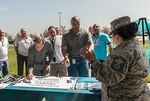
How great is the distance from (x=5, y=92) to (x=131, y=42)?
1.96 metres

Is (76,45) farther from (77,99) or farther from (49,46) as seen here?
(77,99)

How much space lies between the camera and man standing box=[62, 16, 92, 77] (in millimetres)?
4871

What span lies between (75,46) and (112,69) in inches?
105

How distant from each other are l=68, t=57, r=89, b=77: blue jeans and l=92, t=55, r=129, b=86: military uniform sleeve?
2567mm

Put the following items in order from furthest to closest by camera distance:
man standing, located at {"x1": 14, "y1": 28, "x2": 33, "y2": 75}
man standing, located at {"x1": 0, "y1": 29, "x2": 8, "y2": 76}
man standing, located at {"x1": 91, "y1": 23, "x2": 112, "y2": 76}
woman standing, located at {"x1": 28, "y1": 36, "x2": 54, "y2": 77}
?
man standing, located at {"x1": 14, "y1": 28, "x2": 33, "y2": 75} → man standing, located at {"x1": 0, "y1": 29, "x2": 8, "y2": 76} → man standing, located at {"x1": 91, "y1": 23, "x2": 112, "y2": 76} → woman standing, located at {"x1": 28, "y1": 36, "x2": 54, "y2": 77}

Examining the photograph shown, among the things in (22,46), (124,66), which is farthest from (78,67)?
(124,66)

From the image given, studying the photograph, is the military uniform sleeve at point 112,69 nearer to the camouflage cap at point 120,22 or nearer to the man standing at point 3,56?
the camouflage cap at point 120,22

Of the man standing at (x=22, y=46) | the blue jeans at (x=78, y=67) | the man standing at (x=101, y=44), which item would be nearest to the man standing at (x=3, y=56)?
the man standing at (x=22, y=46)

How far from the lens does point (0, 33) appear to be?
6.33 meters

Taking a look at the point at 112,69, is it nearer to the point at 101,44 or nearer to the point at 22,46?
the point at 101,44

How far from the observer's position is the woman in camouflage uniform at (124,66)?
7.29ft

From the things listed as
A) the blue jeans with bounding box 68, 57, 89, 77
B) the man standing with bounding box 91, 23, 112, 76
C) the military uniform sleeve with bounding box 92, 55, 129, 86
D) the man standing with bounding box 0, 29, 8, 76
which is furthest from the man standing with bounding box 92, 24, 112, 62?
the military uniform sleeve with bounding box 92, 55, 129, 86

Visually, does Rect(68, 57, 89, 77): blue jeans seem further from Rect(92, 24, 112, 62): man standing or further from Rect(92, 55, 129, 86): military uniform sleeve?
Rect(92, 55, 129, 86): military uniform sleeve

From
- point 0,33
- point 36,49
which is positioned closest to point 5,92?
point 36,49
